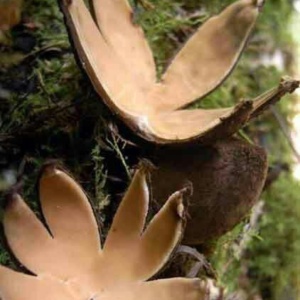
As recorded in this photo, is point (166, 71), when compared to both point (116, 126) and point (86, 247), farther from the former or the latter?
point (86, 247)

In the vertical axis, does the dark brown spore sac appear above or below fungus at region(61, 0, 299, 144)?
below

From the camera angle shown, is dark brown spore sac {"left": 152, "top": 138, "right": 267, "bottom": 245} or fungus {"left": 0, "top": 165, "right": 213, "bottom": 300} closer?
fungus {"left": 0, "top": 165, "right": 213, "bottom": 300}

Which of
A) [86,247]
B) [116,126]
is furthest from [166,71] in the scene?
[86,247]

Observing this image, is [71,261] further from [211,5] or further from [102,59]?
[211,5]

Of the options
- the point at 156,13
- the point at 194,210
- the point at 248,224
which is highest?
the point at 156,13

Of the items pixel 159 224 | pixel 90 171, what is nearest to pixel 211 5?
pixel 90 171
